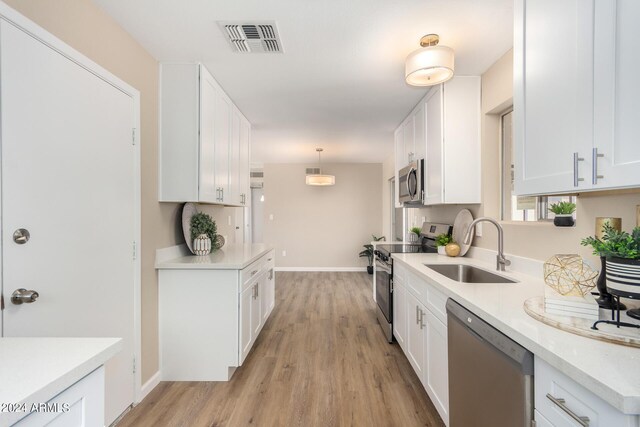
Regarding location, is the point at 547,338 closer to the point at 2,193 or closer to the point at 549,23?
the point at 549,23

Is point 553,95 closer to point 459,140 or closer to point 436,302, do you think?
point 436,302

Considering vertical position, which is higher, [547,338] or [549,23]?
[549,23]

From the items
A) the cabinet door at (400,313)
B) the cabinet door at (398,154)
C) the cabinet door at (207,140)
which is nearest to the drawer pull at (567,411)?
the cabinet door at (400,313)

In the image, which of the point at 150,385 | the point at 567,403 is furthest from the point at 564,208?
the point at 150,385

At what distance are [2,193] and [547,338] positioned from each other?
6.51 ft

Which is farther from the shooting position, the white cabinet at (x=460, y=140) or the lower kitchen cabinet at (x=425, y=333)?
the white cabinet at (x=460, y=140)

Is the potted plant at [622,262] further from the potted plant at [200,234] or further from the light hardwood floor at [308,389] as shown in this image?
the potted plant at [200,234]

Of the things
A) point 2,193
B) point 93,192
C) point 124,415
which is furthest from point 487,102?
point 124,415

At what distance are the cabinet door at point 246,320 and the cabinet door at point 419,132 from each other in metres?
2.07

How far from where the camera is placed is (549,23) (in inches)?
47.1

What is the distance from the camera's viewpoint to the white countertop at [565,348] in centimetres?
66

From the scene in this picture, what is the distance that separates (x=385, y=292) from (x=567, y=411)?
2.25 metres

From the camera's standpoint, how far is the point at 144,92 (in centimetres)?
210

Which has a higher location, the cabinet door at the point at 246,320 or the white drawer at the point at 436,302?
the white drawer at the point at 436,302
